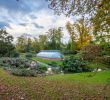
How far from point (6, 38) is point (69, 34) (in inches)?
808

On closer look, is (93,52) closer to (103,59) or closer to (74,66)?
(103,59)

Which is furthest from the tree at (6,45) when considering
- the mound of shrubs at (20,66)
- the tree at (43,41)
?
the tree at (43,41)

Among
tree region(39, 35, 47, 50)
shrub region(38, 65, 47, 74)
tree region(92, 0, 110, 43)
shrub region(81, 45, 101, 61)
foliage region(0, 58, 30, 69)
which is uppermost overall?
tree region(39, 35, 47, 50)

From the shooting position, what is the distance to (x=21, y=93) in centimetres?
1044

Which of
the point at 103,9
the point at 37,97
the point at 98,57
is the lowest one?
the point at 37,97

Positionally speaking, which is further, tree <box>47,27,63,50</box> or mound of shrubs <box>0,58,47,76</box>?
tree <box>47,27,63,50</box>

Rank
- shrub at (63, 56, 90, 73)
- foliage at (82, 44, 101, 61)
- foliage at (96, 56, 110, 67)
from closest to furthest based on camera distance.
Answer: foliage at (96, 56, 110, 67)
foliage at (82, 44, 101, 61)
shrub at (63, 56, 90, 73)

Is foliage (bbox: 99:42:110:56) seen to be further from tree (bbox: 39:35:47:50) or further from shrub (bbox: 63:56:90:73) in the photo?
tree (bbox: 39:35:47:50)

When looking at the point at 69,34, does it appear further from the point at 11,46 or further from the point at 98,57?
the point at 98,57

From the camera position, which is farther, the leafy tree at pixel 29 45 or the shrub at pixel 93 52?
the leafy tree at pixel 29 45

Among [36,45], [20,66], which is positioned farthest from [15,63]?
[36,45]

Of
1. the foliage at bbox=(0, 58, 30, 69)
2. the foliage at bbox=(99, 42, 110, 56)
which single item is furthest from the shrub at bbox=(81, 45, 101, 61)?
the foliage at bbox=(0, 58, 30, 69)

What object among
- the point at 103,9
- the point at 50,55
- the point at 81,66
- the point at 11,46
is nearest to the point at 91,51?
the point at 103,9

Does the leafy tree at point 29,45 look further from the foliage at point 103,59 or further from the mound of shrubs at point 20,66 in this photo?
the foliage at point 103,59
